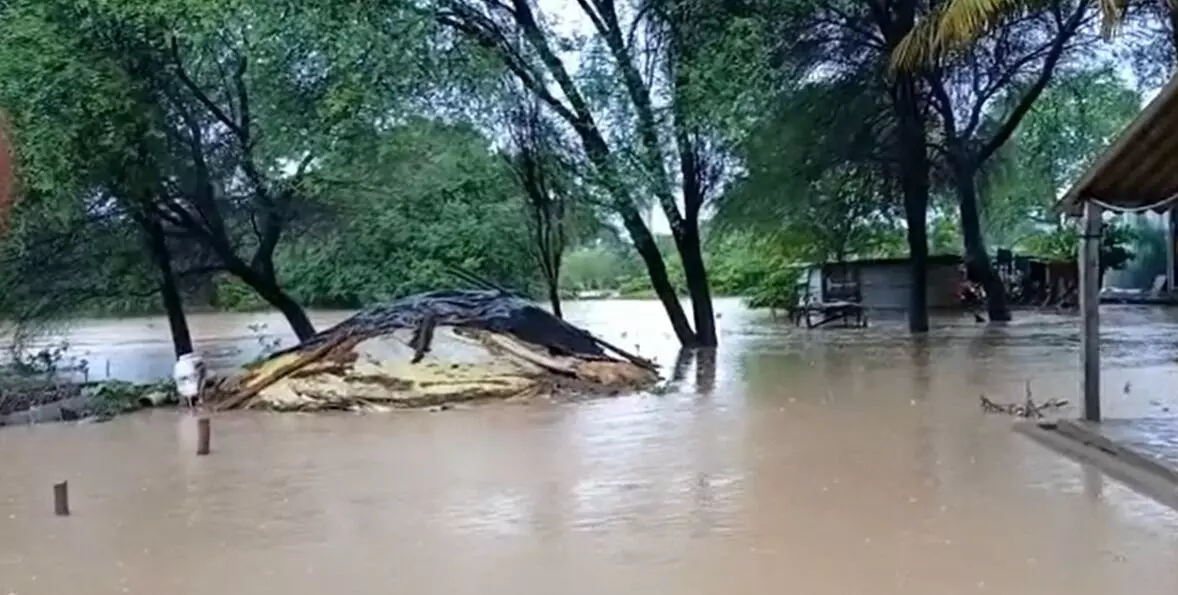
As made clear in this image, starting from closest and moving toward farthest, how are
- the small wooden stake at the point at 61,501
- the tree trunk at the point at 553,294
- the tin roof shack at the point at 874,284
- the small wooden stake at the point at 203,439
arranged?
1. the small wooden stake at the point at 61,501
2. the small wooden stake at the point at 203,439
3. the tree trunk at the point at 553,294
4. the tin roof shack at the point at 874,284

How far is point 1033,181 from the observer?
30188 millimetres

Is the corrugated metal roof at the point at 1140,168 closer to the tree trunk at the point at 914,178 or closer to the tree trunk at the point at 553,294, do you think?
the tree trunk at the point at 553,294

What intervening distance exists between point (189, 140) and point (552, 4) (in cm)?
597

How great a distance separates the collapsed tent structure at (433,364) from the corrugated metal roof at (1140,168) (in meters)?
6.21

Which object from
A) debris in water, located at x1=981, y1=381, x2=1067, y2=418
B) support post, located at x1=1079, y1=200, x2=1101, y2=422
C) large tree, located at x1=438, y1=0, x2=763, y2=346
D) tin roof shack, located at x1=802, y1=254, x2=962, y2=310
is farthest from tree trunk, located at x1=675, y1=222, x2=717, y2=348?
support post, located at x1=1079, y1=200, x2=1101, y2=422

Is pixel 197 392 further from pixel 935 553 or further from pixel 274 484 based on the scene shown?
pixel 935 553

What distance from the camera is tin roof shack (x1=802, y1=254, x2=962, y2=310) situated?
28.8m

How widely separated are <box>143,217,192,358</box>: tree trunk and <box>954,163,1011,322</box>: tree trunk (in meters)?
14.3

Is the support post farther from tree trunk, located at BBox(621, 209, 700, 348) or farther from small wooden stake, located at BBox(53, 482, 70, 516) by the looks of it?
tree trunk, located at BBox(621, 209, 700, 348)

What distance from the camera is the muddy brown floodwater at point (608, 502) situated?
5969 mm

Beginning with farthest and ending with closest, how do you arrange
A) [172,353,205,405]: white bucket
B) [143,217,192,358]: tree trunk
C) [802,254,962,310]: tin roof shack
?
[802,254,962,310]: tin roof shack, [143,217,192,358]: tree trunk, [172,353,205,405]: white bucket

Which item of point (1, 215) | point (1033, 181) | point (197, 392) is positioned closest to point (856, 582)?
point (1, 215)

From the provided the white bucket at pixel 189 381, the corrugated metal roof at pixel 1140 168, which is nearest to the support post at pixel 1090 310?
the corrugated metal roof at pixel 1140 168

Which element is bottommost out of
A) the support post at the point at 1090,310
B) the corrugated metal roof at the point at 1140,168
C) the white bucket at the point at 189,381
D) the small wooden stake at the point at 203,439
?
the small wooden stake at the point at 203,439
